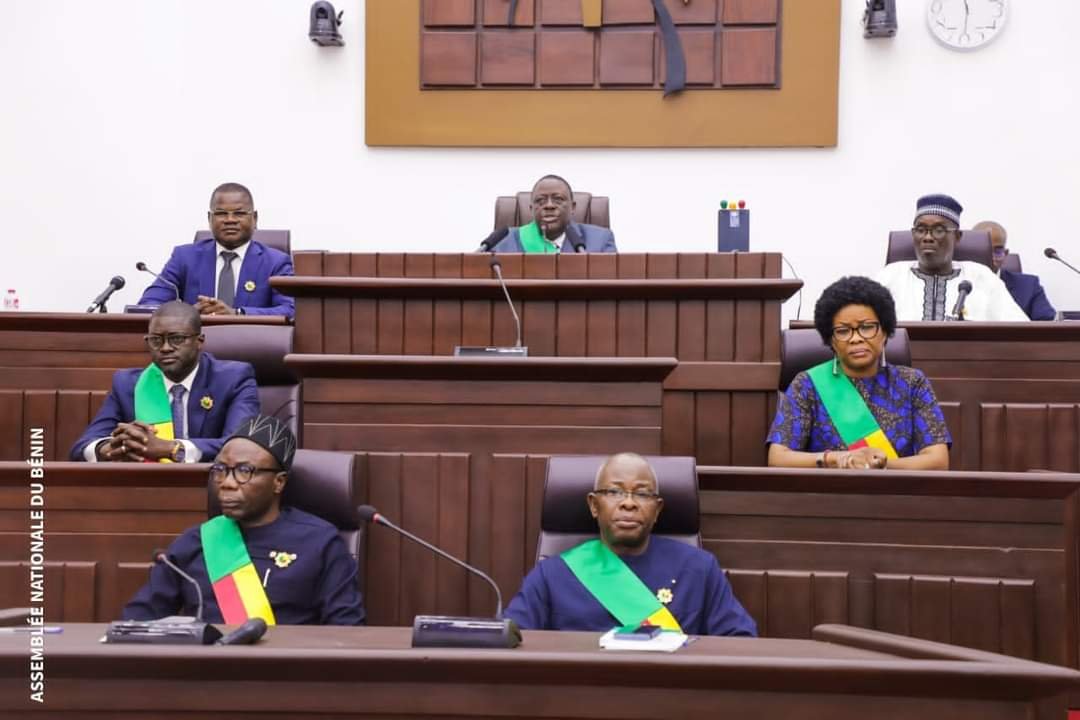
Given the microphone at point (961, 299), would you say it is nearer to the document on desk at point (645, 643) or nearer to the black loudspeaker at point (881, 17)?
the black loudspeaker at point (881, 17)

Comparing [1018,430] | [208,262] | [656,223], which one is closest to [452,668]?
[1018,430]

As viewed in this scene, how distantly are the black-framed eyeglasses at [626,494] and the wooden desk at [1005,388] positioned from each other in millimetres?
1367

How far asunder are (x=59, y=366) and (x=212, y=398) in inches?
26.6

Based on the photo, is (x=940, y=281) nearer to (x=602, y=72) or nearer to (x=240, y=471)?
(x=602, y=72)

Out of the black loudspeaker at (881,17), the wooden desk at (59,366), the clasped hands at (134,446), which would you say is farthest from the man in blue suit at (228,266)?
the black loudspeaker at (881,17)

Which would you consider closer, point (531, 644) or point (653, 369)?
point (531, 644)

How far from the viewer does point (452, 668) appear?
173 centimetres

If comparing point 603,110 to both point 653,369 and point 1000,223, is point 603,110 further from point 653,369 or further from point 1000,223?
point 653,369

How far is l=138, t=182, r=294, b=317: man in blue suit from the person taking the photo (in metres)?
4.65

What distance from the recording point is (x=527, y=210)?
5.10m

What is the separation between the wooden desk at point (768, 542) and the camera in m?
2.72

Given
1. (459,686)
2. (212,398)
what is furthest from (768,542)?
(212,398)

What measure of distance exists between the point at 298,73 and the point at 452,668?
4766 millimetres

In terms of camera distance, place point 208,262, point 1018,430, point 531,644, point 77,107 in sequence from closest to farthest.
A: 1. point 531,644
2. point 1018,430
3. point 208,262
4. point 77,107
